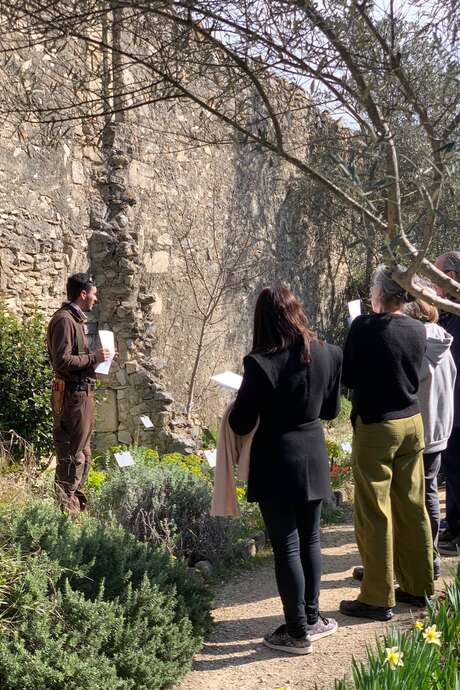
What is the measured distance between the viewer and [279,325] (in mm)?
3586

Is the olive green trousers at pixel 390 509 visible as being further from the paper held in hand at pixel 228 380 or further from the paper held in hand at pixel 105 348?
the paper held in hand at pixel 105 348

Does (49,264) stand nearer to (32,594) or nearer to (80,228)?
(80,228)

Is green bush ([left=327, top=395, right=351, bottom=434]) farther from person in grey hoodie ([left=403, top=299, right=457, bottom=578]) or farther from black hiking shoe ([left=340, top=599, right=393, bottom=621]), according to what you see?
black hiking shoe ([left=340, top=599, right=393, bottom=621])

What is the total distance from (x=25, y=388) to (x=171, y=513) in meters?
1.77

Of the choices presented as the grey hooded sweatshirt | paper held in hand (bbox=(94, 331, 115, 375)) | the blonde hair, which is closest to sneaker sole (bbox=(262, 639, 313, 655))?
the grey hooded sweatshirt

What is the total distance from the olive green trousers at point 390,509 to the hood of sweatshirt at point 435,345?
0.60m

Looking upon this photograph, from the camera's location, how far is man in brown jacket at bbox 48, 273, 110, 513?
5.41m

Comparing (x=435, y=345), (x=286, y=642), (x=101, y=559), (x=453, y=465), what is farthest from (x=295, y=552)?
(x=453, y=465)

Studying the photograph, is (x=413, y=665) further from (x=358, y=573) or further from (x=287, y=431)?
(x=358, y=573)

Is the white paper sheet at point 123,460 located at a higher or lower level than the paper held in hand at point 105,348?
lower

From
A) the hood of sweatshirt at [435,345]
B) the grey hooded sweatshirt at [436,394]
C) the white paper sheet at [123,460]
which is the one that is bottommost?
the white paper sheet at [123,460]

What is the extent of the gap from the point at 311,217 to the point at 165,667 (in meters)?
9.66

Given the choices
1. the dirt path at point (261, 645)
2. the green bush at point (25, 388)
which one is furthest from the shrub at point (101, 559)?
the green bush at point (25, 388)

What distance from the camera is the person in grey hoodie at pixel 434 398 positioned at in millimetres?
4492
